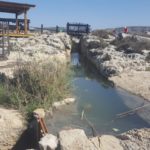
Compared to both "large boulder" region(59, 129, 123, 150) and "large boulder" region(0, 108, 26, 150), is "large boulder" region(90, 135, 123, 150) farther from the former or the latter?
"large boulder" region(0, 108, 26, 150)

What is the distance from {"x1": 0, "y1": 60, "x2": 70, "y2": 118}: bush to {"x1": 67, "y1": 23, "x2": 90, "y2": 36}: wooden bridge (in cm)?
2961

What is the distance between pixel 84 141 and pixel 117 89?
332 inches

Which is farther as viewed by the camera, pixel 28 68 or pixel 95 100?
pixel 95 100

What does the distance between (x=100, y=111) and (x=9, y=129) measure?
3571 mm

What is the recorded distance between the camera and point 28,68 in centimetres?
1031

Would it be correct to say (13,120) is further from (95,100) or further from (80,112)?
(95,100)

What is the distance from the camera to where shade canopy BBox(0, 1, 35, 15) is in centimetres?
2464

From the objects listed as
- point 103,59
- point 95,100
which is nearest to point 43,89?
point 95,100

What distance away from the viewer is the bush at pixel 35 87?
369 inches

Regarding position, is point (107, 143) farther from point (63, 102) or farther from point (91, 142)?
point (63, 102)

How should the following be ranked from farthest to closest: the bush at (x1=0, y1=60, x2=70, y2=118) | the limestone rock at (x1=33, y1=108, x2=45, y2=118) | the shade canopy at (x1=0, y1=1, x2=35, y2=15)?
the shade canopy at (x1=0, y1=1, x2=35, y2=15), the bush at (x1=0, y1=60, x2=70, y2=118), the limestone rock at (x1=33, y1=108, x2=45, y2=118)

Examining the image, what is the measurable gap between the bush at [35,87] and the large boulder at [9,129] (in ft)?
2.08

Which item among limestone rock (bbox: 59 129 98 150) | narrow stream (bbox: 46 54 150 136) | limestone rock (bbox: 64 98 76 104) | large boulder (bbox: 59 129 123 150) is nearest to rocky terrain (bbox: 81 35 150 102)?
narrow stream (bbox: 46 54 150 136)

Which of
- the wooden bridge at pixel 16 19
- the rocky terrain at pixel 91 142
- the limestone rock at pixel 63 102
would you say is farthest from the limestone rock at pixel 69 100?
the wooden bridge at pixel 16 19
